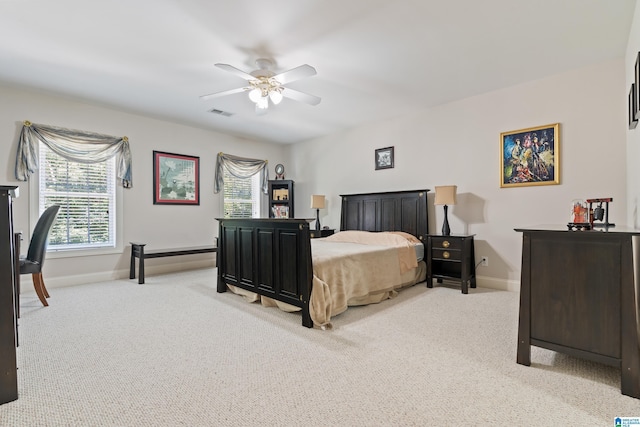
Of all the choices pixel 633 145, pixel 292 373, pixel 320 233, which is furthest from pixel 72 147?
pixel 633 145

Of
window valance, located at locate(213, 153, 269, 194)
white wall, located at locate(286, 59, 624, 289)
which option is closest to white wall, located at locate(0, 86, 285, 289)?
window valance, located at locate(213, 153, 269, 194)

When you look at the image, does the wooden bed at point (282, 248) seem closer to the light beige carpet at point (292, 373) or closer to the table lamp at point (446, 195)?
the light beige carpet at point (292, 373)

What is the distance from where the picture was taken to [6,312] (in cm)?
161

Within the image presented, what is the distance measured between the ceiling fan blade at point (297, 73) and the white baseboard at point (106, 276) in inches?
141

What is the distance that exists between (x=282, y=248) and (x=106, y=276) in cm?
325

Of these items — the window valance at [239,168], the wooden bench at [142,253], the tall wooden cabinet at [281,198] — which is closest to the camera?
the wooden bench at [142,253]

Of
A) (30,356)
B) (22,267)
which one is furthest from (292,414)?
(22,267)

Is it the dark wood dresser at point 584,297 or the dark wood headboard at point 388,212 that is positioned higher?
the dark wood headboard at point 388,212

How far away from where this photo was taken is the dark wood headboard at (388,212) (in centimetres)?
459

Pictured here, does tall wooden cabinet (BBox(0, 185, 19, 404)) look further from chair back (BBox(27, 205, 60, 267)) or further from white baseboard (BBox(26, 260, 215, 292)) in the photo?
white baseboard (BBox(26, 260, 215, 292))

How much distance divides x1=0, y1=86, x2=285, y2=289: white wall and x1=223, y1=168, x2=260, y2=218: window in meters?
0.25

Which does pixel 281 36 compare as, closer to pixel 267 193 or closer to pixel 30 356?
pixel 30 356

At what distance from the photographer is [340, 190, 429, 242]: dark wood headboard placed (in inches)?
181

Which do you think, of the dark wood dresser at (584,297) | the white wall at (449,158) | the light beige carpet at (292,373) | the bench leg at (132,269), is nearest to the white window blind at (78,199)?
the white wall at (449,158)
